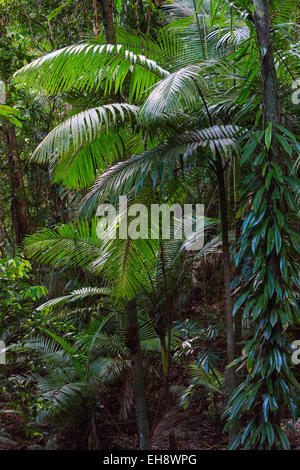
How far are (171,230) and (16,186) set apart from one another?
3.19m

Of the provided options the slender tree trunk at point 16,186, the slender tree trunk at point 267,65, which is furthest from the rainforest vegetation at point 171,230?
the slender tree trunk at point 16,186

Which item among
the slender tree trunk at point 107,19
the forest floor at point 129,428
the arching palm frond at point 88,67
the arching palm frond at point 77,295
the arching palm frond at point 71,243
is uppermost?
the slender tree trunk at point 107,19

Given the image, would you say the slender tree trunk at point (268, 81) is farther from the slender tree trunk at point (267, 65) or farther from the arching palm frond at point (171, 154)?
the arching palm frond at point (171, 154)

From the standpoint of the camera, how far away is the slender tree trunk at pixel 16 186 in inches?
246

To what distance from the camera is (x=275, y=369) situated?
2.51 m

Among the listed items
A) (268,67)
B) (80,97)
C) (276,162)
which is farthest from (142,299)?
(268,67)

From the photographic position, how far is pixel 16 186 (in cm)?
637

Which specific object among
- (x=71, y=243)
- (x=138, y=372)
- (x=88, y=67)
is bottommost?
(x=138, y=372)

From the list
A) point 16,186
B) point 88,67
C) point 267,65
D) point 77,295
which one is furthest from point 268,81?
point 16,186

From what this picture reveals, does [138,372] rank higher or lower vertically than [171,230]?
lower

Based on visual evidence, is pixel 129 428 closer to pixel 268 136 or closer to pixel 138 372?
pixel 138 372

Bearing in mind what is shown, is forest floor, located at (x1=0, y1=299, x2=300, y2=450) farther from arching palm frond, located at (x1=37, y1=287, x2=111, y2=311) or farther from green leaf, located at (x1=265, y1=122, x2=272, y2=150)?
green leaf, located at (x1=265, y1=122, x2=272, y2=150)

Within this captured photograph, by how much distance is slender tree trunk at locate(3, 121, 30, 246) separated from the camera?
6246 millimetres

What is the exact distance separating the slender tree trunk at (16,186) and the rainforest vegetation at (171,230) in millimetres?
814
